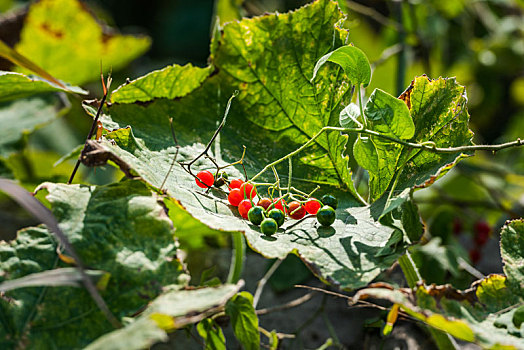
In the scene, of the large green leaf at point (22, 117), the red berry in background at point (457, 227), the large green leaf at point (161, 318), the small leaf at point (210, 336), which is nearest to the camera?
the large green leaf at point (161, 318)

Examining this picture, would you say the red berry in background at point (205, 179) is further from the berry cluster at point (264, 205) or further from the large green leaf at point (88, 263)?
the large green leaf at point (88, 263)

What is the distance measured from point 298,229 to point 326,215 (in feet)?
0.14

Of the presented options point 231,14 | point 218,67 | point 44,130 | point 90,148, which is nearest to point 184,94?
point 218,67

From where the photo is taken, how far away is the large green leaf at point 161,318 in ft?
1.27

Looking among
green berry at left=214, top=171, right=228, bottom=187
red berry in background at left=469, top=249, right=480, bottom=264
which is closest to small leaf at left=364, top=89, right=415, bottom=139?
green berry at left=214, top=171, right=228, bottom=187

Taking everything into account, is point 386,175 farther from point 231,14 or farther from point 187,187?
point 231,14

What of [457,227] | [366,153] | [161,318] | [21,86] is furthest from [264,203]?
[457,227]

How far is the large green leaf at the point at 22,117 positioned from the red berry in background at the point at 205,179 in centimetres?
61

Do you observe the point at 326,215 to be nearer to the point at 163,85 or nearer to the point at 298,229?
the point at 298,229

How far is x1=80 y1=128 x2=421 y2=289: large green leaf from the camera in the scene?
21.1 inches

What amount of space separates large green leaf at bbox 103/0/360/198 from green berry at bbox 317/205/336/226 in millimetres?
134

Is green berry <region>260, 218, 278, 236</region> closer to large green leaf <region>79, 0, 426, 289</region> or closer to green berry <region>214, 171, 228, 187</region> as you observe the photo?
large green leaf <region>79, 0, 426, 289</region>

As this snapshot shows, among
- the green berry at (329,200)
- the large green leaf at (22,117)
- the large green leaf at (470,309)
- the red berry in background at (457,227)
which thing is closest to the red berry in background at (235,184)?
the green berry at (329,200)

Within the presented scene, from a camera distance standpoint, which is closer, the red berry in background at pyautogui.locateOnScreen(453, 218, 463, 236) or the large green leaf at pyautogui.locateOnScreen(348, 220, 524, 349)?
the large green leaf at pyautogui.locateOnScreen(348, 220, 524, 349)
